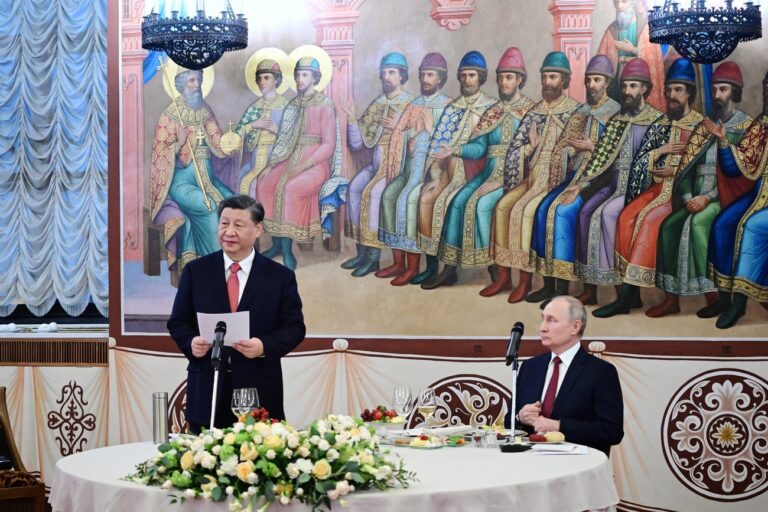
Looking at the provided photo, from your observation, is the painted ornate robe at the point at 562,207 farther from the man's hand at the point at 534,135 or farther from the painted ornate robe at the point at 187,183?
the painted ornate robe at the point at 187,183

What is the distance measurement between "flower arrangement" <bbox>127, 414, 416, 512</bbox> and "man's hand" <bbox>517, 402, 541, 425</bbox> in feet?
4.11

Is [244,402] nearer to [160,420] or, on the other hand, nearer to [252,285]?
[160,420]

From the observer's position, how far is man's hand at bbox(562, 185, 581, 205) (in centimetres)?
657

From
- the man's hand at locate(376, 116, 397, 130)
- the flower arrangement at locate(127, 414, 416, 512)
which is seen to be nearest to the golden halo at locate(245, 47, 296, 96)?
the man's hand at locate(376, 116, 397, 130)

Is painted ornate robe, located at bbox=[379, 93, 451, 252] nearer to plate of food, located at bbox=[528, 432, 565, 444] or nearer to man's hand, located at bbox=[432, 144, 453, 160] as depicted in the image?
man's hand, located at bbox=[432, 144, 453, 160]

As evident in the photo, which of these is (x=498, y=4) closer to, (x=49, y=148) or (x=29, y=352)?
(x=49, y=148)

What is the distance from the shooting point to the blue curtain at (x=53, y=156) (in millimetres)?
7824

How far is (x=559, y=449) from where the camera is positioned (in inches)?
170

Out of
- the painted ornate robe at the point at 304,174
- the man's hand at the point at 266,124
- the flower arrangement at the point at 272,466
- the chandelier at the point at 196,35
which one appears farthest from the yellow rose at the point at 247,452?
the man's hand at the point at 266,124

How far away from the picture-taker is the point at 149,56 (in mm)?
7441

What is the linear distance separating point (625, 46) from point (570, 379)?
7.57 feet

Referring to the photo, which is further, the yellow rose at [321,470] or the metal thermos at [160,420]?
the metal thermos at [160,420]

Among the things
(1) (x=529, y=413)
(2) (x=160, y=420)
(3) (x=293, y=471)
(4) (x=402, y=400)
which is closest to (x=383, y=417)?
(4) (x=402, y=400)

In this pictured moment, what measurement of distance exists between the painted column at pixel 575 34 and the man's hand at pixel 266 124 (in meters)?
1.69
